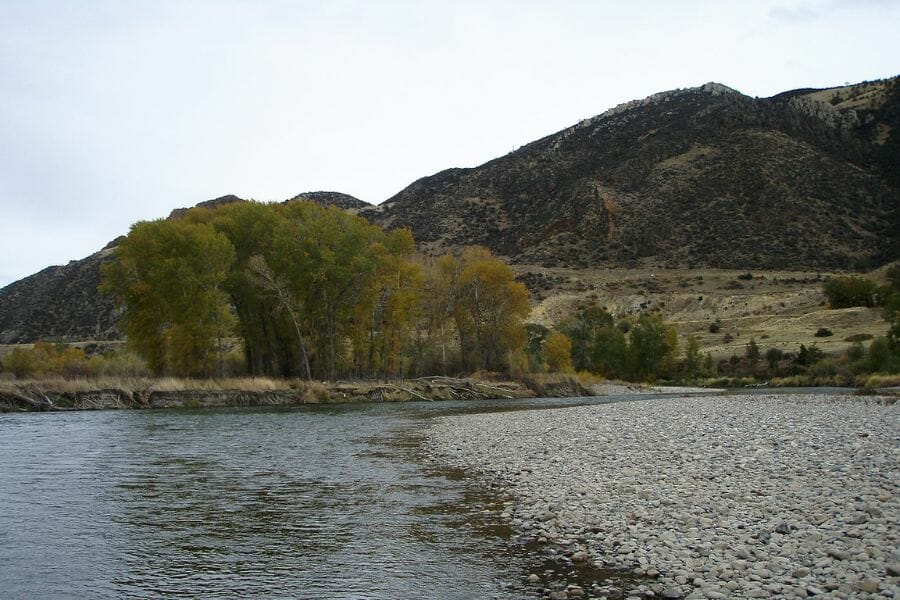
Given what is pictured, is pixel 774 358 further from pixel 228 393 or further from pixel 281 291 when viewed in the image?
pixel 228 393

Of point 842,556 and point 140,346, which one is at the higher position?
point 140,346

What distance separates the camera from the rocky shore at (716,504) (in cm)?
743

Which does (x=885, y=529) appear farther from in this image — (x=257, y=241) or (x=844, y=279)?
(x=844, y=279)

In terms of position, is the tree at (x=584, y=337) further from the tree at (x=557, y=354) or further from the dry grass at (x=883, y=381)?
the dry grass at (x=883, y=381)

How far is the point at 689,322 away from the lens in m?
86.0

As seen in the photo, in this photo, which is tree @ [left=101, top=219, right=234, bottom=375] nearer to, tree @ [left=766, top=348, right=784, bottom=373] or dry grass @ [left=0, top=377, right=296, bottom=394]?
dry grass @ [left=0, top=377, right=296, bottom=394]

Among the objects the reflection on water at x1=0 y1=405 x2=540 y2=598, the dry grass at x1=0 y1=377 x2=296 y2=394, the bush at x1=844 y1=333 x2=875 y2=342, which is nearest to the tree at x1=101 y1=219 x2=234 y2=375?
the dry grass at x1=0 y1=377 x2=296 y2=394

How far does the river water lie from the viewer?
8.25 metres

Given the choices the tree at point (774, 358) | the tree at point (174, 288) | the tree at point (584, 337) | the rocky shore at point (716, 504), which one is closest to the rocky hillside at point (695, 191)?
the tree at point (584, 337)

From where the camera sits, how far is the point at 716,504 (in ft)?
33.8

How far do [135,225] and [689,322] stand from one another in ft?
216

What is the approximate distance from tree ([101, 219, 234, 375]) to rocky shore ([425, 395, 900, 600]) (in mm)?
29964

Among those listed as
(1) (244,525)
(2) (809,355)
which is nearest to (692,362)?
(2) (809,355)

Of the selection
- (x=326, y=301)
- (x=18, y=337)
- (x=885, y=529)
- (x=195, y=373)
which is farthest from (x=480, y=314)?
(x=18, y=337)
